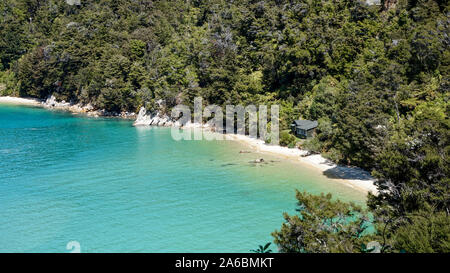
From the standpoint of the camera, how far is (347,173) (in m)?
37.6

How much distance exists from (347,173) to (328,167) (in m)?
2.87

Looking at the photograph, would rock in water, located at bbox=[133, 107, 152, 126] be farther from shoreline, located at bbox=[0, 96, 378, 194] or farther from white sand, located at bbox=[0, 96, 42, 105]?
white sand, located at bbox=[0, 96, 42, 105]

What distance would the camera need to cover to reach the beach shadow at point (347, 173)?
36031 mm

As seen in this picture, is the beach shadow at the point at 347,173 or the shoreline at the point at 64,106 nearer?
the beach shadow at the point at 347,173

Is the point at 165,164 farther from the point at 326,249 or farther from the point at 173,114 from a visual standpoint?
the point at 326,249

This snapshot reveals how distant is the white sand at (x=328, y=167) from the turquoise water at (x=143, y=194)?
122 centimetres

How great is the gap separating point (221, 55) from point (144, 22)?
34.1 metres

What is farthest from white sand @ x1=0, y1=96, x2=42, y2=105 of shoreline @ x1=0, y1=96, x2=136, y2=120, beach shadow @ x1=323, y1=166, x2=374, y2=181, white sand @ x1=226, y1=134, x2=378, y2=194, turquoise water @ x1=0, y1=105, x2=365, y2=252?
beach shadow @ x1=323, y1=166, x2=374, y2=181

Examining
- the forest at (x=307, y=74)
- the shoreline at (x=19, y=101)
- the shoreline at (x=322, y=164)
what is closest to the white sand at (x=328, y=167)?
the shoreline at (x=322, y=164)

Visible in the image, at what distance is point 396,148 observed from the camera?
22.2 meters

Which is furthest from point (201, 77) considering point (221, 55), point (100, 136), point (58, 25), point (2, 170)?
point (58, 25)

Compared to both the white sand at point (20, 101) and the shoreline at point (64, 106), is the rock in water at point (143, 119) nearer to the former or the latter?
the shoreline at point (64, 106)

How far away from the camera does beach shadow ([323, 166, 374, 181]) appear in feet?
118

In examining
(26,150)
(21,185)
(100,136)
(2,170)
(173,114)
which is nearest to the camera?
(21,185)
